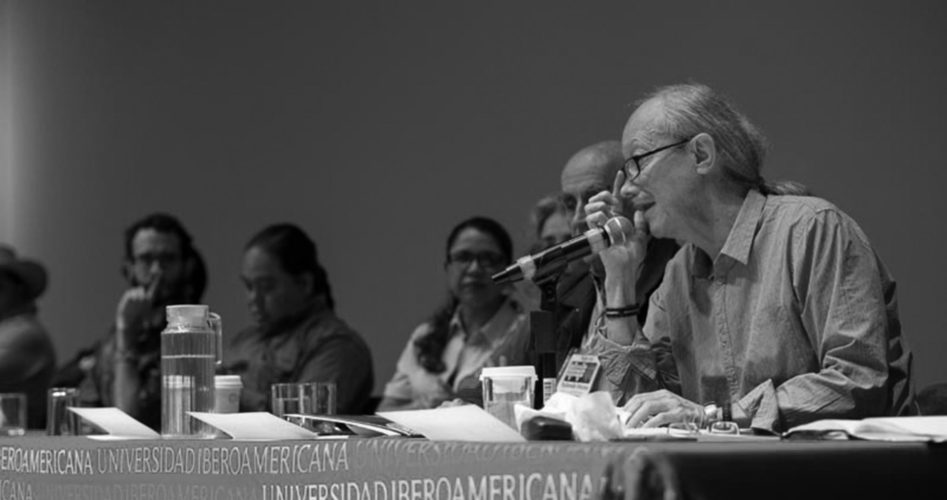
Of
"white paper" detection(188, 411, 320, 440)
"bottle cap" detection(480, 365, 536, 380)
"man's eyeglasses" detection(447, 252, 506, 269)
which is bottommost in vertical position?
"white paper" detection(188, 411, 320, 440)

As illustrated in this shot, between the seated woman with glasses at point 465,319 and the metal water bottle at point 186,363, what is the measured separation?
1982 mm

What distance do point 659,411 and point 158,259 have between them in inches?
124

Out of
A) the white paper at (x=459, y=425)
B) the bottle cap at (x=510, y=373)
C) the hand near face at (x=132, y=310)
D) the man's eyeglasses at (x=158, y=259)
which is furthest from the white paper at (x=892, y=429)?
the man's eyeglasses at (x=158, y=259)

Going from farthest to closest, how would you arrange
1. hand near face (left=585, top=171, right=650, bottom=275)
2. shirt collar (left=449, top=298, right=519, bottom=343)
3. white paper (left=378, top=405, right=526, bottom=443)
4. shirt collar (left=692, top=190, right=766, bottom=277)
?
shirt collar (left=449, top=298, right=519, bottom=343) → hand near face (left=585, top=171, right=650, bottom=275) → shirt collar (left=692, top=190, right=766, bottom=277) → white paper (left=378, top=405, right=526, bottom=443)

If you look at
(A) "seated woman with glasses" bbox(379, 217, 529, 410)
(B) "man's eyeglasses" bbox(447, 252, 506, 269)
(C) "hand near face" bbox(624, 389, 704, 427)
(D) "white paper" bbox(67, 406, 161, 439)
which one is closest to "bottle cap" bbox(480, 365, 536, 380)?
(C) "hand near face" bbox(624, 389, 704, 427)

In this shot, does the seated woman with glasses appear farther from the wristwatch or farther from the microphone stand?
the wristwatch

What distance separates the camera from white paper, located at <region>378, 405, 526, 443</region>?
183 centimetres

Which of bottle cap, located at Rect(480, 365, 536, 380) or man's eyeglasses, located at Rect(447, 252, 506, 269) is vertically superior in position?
man's eyeglasses, located at Rect(447, 252, 506, 269)

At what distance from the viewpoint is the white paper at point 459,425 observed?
1.83 metres

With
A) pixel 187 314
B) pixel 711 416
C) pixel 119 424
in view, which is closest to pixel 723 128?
pixel 711 416

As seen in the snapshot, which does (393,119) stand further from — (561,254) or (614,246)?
(561,254)

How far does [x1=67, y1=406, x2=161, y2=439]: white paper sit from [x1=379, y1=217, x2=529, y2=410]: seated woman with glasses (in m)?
1.99

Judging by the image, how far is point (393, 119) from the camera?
5418 millimetres

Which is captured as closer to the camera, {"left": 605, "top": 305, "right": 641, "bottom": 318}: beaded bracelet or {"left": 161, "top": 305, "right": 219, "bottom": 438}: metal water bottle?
{"left": 161, "top": 305, "right": 219, "bottom": 438}: metal water bottle
